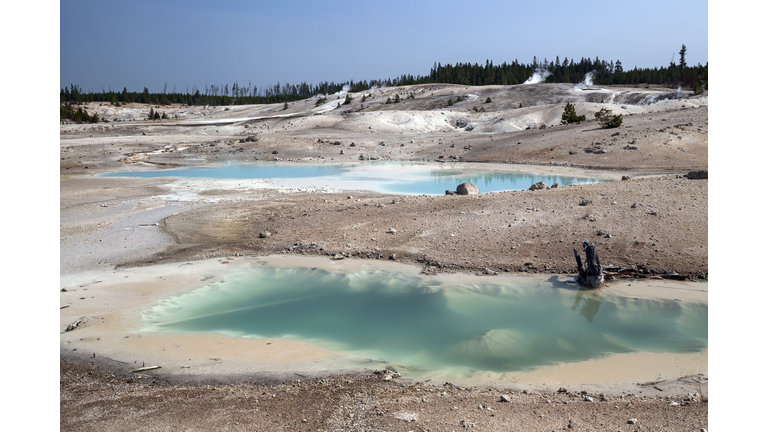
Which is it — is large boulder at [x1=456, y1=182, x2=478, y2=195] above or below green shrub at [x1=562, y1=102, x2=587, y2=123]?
below

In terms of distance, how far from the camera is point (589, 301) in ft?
25.5

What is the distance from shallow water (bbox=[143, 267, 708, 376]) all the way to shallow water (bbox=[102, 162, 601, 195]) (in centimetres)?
971

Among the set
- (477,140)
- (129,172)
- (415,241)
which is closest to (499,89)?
(477,140)

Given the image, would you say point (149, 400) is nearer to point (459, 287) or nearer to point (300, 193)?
point (459, 287)

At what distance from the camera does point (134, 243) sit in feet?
36.8

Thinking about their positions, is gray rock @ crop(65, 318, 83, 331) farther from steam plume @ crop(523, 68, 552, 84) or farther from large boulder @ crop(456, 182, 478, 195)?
steam plume @ crop(523, 68, 552, 84)

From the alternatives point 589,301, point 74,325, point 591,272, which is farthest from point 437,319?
point 74,325

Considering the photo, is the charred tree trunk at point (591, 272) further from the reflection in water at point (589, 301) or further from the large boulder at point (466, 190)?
the large boulder at point (466, 190)

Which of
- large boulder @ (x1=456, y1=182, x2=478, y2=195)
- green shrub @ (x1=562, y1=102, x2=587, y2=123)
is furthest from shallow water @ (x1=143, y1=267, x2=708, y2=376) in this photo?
green shrub @ (x1=562, y1=102, x2=587, y2=123)

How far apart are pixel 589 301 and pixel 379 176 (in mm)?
15509

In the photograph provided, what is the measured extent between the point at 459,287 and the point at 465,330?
145 centimetres

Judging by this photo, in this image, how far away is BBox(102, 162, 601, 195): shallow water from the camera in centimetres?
1942

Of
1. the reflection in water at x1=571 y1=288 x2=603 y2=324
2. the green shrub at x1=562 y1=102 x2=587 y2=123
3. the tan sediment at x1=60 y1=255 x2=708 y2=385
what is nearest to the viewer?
the tan sediment at x1=60 y1=255 x2=708 y2=385

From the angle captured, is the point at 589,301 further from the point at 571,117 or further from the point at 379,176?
the point at 571,117
